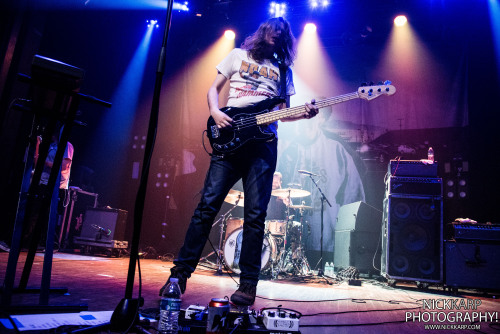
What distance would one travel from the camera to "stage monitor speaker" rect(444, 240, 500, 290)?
4.27 m

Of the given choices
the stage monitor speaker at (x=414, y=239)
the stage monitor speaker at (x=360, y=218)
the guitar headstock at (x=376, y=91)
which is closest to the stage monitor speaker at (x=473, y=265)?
the stage monitor speaker at (x=414, y=239)

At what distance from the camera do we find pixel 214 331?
4.15ft

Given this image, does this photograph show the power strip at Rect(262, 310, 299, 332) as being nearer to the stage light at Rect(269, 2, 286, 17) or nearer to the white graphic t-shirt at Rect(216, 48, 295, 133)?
the white graphic t-shirt at Rect(216, 48, 295, 133)

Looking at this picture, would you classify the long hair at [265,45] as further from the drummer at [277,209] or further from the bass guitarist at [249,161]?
the drummer at [277,209]

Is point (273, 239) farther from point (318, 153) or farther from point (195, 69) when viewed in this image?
point (195, 69)

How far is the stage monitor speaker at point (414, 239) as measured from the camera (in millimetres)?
4340

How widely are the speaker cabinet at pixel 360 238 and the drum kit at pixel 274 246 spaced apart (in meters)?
0.77

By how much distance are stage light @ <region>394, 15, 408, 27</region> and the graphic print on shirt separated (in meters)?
5.83

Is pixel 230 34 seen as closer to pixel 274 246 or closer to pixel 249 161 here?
pixel 274 246

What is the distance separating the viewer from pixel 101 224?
6.16 meters

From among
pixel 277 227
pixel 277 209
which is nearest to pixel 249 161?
pixel 277 227

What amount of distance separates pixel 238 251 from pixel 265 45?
10.1 ft

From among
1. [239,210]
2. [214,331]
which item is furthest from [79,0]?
[214,331]

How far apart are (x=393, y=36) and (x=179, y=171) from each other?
17.9 ft
